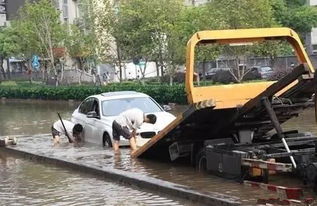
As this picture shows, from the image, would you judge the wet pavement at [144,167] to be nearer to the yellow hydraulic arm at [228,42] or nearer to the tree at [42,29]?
the yellow hydraulic arm at [228,42]

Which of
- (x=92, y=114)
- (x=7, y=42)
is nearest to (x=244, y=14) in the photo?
(x=92, y=114)

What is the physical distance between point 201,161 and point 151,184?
130 cm

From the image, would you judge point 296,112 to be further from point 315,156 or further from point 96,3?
point 96,3

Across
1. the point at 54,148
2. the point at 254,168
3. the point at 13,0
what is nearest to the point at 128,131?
the point at 54,148

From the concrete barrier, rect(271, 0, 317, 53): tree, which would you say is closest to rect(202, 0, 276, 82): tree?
the concrete barrier

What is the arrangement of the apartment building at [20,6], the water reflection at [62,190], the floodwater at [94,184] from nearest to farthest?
the floodwater at [94,184] < the water reflection at [62,190] < the apartment building at [20,6]

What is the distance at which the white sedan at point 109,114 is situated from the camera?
15555 mm

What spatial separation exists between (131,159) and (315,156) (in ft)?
16.9

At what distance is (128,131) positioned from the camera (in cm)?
1383

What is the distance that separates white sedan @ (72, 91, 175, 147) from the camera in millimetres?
15555

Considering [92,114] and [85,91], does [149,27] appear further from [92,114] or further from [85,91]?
[92,114]

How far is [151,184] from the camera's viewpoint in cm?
1045

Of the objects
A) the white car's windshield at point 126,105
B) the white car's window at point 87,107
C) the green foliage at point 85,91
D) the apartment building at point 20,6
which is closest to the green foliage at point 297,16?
the apartment building at point 20,6

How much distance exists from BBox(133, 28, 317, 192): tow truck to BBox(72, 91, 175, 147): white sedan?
3.06 meters
